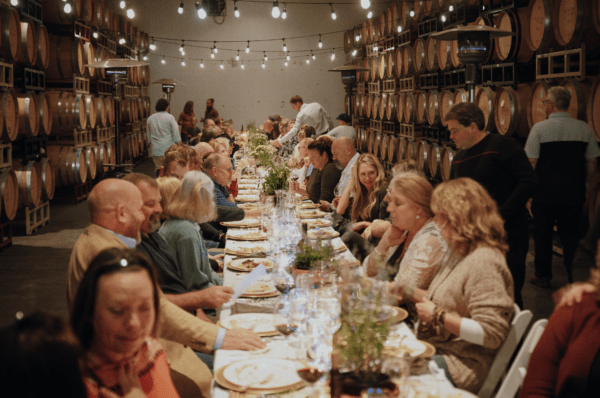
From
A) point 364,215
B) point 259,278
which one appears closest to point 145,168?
point 364,215

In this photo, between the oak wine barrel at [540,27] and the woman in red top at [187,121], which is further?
the woman in red top at [187,121]

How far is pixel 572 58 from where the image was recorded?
5613 mm

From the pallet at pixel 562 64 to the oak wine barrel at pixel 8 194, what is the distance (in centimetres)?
594

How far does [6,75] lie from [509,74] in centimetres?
595

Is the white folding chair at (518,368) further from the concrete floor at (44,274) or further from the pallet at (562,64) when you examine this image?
the pallet at (562,64)

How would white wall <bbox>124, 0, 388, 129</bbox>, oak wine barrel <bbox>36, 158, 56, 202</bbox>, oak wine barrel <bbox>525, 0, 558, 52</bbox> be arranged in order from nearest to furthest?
oak wine barrel <bbox>525, 0, 558, 52</bbox> < oak wine barrel <bbox>36, 158, 56, 202</bbox> < white wall <bbox>124, 0, 388, 129</bbox>

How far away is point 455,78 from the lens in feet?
27.6

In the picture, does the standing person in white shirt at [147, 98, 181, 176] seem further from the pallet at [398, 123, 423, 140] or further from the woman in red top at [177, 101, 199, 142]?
the pallet at [398, 123, 423, 140]

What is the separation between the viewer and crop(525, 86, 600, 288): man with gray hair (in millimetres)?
5125

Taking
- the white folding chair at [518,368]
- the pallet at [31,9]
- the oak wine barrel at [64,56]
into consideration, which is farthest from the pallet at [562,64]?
the oak wine barrel at [64,56]

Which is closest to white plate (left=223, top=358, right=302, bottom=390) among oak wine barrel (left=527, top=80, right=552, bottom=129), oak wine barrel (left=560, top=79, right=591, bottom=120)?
oak wine barrel (left=560, top=79, right=591, bottom=120)

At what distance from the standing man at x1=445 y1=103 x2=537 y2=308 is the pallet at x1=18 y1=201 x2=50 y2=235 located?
5.94 m

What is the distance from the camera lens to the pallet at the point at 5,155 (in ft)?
21.9

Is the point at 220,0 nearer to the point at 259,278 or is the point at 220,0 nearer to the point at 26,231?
the point at 26,231
